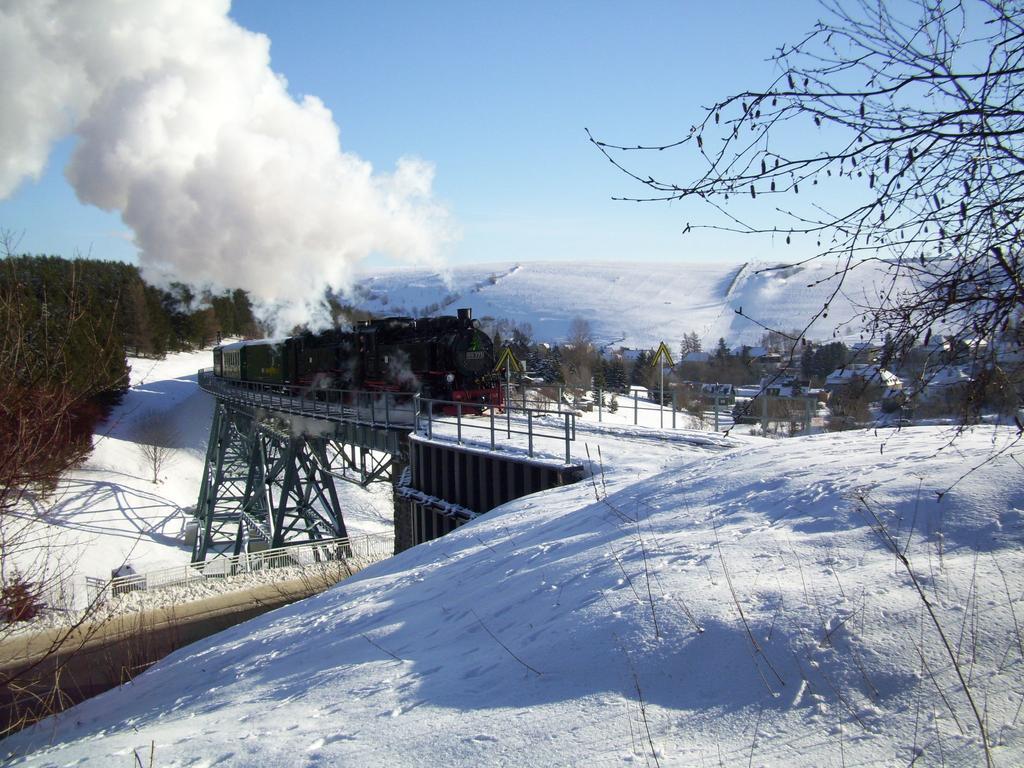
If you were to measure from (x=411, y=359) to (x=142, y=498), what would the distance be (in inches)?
984

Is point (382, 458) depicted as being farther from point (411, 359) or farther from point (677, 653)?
point (677, 653)

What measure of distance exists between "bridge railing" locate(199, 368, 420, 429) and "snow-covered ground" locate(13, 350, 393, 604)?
4.19 metres

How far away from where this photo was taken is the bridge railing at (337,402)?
649 inches

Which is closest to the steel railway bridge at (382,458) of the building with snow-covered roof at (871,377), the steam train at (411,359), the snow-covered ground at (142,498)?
the steam train at (411,359)

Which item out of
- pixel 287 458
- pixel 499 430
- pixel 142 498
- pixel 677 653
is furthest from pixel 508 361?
pixel 142 498

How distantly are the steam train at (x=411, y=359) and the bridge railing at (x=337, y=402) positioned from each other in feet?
1.24

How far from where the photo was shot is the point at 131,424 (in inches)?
1711

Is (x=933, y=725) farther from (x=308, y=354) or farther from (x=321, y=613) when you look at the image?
(x=308, y=354)

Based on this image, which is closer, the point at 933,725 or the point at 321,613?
the point at 933,725

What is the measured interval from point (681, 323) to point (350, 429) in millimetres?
106494

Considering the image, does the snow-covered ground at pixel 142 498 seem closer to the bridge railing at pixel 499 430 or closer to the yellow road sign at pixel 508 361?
the bridge railing at pixel 499 430

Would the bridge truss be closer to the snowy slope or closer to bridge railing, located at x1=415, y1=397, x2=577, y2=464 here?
bridge railing, located at x1=415, y1=397, x2=577, y2=464

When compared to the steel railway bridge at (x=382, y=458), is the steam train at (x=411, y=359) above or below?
above

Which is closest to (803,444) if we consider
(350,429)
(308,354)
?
(350,429)
